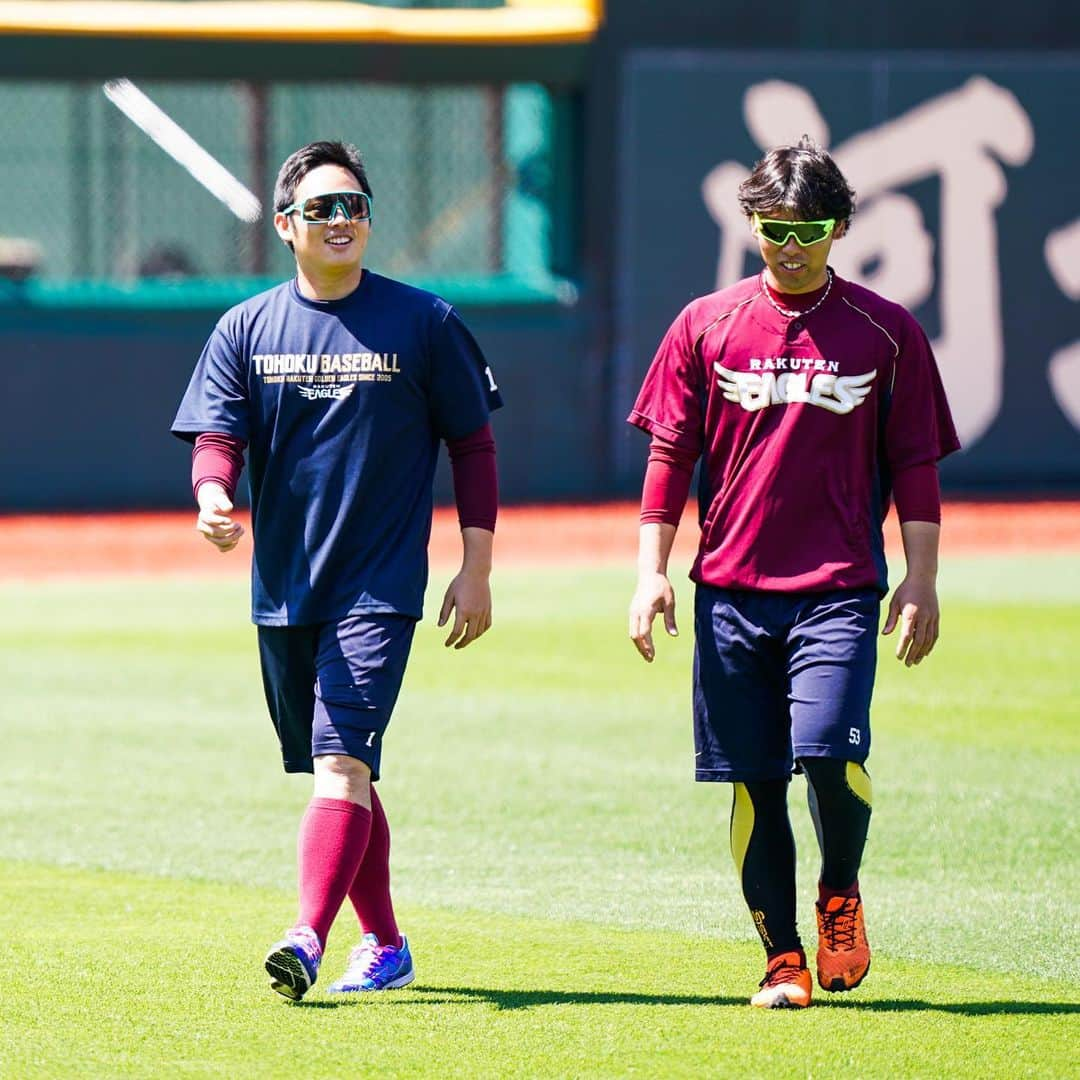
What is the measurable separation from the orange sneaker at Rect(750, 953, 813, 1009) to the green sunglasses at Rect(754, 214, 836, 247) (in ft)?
5.85

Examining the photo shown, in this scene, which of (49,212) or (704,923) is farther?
(49,212)

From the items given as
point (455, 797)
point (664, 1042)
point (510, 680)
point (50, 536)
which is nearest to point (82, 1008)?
point (664, 1042)

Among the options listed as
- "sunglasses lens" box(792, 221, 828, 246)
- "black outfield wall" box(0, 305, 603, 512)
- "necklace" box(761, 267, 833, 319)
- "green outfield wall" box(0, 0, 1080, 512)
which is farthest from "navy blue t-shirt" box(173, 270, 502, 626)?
"green outfield wall" box(0, 0, 1080, 512)

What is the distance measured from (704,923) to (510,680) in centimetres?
501

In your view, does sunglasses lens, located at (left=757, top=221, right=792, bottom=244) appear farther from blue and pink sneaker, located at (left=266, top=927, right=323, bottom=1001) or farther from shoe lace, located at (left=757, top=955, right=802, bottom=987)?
blue and pink sneaker, located at (left=266, top=927, right=323, bottom=1001)

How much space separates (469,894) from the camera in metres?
6.99

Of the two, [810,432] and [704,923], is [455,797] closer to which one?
[704,923]

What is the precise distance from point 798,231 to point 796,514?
700mm

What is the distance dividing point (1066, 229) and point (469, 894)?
17236mm

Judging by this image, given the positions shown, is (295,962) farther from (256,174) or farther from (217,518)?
(256,174)

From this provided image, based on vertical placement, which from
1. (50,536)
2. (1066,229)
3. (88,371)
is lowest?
(50,536)

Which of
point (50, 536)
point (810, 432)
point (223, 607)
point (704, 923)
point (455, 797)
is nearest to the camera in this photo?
point (810, 432)

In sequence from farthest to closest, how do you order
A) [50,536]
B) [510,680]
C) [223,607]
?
[50,536] < [223,607] < [510,680]

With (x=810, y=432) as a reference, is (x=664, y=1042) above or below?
below
